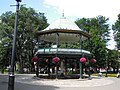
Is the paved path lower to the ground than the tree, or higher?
lower

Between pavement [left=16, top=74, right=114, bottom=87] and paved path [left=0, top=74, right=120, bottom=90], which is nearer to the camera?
paved path [left=0, top=74, right=120, bottom=90]

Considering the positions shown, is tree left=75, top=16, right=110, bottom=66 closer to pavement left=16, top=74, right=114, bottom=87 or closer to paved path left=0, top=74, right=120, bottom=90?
pavement left=16, top=74, right=114, bottom=87

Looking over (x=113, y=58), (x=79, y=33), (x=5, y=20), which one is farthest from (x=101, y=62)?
(x=79, y=33)

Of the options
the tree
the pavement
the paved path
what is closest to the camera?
the paved path

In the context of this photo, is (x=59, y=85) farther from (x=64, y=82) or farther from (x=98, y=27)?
(x=98, y=27)

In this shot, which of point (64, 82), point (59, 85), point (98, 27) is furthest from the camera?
point (98, 27)

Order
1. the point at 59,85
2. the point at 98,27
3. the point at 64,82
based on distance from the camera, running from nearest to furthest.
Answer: the point at 59,85 < the point at 64,82 < the point at 98,27

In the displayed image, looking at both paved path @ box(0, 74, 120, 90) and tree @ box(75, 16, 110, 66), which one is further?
tree @ box(75, 16, 110, 66)

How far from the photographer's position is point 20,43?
61.0 m

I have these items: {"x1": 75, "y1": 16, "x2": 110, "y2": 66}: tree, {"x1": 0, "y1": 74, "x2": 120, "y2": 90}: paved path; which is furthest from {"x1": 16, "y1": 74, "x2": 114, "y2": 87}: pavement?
{"x1": 75, "y1": 16, "x2": 110, "y2": 66}: tree

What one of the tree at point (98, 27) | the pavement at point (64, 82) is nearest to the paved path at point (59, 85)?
the pavement at point (64, 82)

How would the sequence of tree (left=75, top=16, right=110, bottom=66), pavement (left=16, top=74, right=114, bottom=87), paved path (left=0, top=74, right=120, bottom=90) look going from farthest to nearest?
tree (left=75, top=16, right=110, bottom=66)
pavement (left=16, top=74, right=114, bottom=87)
paved path (left=0, top=74, right=120, bottom=90)

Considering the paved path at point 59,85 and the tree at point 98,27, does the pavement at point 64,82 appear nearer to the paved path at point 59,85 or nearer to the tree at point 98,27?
the paved path at point 59,85

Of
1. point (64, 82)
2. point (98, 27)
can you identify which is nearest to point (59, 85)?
point (64, 82)
